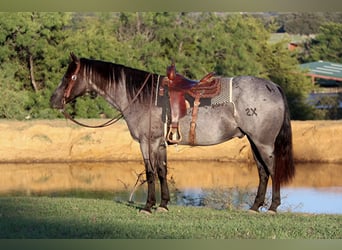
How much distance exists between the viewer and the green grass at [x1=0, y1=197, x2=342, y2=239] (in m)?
7.19

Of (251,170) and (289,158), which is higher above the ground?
(289,158)

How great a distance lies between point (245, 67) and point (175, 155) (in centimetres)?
664

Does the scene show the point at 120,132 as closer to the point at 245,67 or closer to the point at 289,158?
the point at 245,67

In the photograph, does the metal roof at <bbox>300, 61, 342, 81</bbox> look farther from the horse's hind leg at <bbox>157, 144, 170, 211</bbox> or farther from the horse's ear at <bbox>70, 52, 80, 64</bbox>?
the horse's ear at <bbox>70, 52, 80, 64</bbox>

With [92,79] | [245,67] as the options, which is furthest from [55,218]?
[245,67]

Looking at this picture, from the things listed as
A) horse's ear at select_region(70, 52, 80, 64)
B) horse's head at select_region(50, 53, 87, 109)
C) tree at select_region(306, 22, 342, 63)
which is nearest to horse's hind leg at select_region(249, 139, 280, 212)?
horse's head at select_region(50, 53, 87, 109)

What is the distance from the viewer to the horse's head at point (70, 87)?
28.3 ft

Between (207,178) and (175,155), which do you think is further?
(175,155)

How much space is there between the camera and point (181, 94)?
8.47 meters

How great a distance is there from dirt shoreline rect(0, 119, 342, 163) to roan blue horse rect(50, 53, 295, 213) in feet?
32.6

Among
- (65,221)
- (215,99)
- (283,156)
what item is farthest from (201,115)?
(65,221)

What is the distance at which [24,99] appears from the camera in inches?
857

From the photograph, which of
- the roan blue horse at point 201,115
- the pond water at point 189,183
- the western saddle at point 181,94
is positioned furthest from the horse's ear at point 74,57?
the pond water at point 189,183

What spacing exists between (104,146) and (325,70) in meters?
15.1
